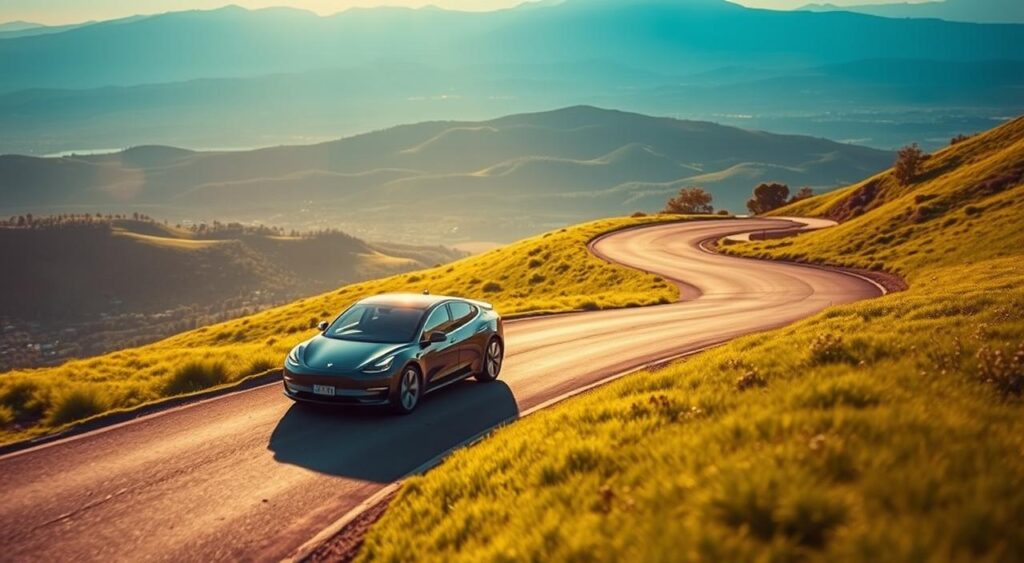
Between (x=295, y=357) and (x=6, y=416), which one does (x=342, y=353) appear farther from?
(x=6, y=416)

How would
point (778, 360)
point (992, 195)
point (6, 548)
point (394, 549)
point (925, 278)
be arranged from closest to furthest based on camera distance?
1. point (394, 549)
2. point (6, 548)
3. point (778, 360)
4. point (925, 278)
5. point (992, 195)

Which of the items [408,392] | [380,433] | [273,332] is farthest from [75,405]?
[273,332]

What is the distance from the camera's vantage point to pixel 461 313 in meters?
13.8

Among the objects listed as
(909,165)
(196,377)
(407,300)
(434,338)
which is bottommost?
(196,377)

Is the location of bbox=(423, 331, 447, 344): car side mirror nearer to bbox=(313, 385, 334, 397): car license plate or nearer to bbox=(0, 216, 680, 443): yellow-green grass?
bbox=(313, 385, 334, 397): car license plate

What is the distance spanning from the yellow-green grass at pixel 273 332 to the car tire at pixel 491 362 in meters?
4.72

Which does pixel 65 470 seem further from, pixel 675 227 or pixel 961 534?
pixel 675 227

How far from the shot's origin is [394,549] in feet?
18.5

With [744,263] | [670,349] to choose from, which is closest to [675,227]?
[744,263]

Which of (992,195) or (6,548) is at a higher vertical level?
(992,195)

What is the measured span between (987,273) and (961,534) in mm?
26642

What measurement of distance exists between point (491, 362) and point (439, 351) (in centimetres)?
202

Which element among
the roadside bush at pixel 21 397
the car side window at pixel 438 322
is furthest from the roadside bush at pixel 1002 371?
the roadside bush at pixel 21 397

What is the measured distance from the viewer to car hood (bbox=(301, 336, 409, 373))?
11125 mm
